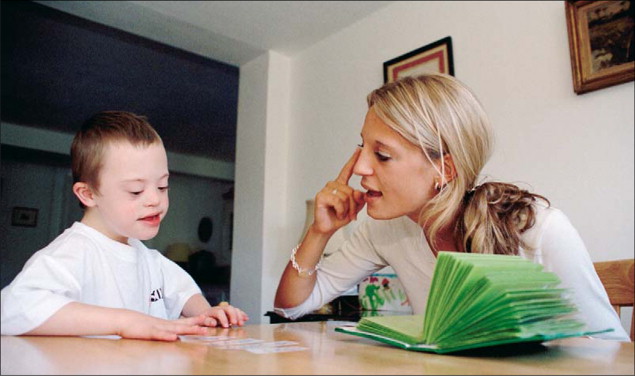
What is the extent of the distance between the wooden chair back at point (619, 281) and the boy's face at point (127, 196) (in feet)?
3.59

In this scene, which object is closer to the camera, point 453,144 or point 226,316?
point 226,316

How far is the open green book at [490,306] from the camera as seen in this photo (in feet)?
1.81

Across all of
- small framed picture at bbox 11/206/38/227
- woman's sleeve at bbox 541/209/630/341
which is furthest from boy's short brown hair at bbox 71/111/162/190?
small framed picture at bbox 11/206/38/227

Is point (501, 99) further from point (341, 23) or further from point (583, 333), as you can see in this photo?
point (583, 333)

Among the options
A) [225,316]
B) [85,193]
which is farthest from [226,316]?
[85,193]

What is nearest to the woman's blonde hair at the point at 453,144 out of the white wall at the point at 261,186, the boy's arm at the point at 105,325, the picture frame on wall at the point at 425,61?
the boy's arm at the point at 105,325

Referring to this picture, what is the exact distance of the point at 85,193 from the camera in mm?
1020

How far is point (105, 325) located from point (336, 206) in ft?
2.44

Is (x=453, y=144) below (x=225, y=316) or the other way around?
the other way around

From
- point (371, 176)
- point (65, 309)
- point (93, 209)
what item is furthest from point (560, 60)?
point (65, 309)

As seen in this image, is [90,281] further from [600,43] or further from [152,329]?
[600,43]

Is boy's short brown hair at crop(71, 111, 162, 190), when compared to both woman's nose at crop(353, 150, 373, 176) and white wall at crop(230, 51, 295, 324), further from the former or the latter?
white wall at crop(230, 51, 295, 324)

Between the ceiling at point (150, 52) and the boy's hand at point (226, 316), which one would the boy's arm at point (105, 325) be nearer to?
the boy's hand at point (226, 316)

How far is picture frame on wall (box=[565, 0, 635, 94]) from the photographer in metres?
1.83
